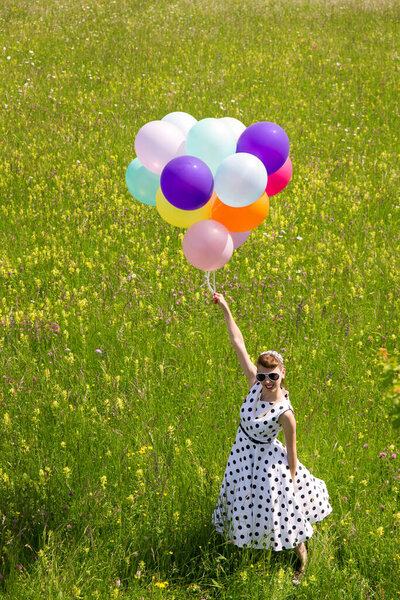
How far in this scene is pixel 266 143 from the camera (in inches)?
155

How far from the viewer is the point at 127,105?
35.4ft

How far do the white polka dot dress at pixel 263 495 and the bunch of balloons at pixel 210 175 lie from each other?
1.04 metres

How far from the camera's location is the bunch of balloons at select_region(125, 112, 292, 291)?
Answer: 3689mm

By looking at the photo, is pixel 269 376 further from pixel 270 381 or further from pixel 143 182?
pixel 143 182

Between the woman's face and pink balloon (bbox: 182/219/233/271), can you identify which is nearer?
the woman's face

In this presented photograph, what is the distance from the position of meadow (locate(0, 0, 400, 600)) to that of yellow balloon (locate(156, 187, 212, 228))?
146 cm

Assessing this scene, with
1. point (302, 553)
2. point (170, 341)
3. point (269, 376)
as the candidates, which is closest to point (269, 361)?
point (269, 376)

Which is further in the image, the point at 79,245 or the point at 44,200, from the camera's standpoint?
the point at 44,200

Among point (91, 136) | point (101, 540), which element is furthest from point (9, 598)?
point (91, 136)

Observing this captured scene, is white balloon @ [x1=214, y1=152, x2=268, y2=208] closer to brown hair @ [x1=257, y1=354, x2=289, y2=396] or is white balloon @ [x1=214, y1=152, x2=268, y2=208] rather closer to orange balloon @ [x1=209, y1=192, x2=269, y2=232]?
orange balloon @ [x1=209, y1=192, x2=269, y2=232]

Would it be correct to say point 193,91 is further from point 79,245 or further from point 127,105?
point 79,245

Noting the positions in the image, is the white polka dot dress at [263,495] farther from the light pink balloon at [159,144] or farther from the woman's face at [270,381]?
the light pink balloon at [159,144]

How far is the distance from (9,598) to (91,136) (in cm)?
759

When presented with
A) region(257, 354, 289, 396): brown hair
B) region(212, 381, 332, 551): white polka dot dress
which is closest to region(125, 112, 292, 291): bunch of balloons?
region(257, 354, 289, 396): brown hair
